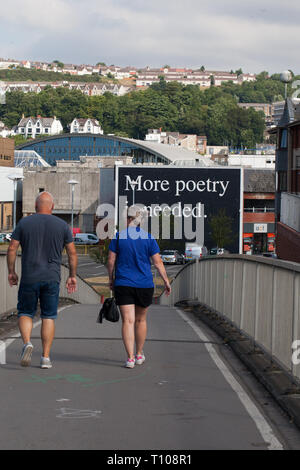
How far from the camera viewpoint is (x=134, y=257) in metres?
9.64

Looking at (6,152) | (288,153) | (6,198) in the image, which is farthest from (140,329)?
(6,152)

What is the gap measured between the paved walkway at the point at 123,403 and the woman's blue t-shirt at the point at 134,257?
0.95 metres

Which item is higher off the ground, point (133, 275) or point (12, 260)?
point (12, 260)

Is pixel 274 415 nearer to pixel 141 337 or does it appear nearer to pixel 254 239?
pixel 141 337

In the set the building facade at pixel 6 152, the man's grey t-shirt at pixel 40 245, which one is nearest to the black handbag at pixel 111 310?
the man's grey t-shirt at pixel 40 245

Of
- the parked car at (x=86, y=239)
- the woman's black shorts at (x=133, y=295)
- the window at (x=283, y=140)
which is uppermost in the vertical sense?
the window at (x=283, y=140)

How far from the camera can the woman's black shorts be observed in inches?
376

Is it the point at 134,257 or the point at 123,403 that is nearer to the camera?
the point at 123,403

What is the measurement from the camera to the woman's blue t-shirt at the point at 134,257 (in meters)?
9.58

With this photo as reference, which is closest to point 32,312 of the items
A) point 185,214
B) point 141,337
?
point 141,337

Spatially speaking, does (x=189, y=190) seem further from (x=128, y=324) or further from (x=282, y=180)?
(x=128, y=324)

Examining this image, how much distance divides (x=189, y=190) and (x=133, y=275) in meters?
77.8

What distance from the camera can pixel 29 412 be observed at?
23.5 feet

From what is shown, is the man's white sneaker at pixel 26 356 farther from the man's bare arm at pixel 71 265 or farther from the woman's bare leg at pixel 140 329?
the woman's bare leg at pixel 140 329
